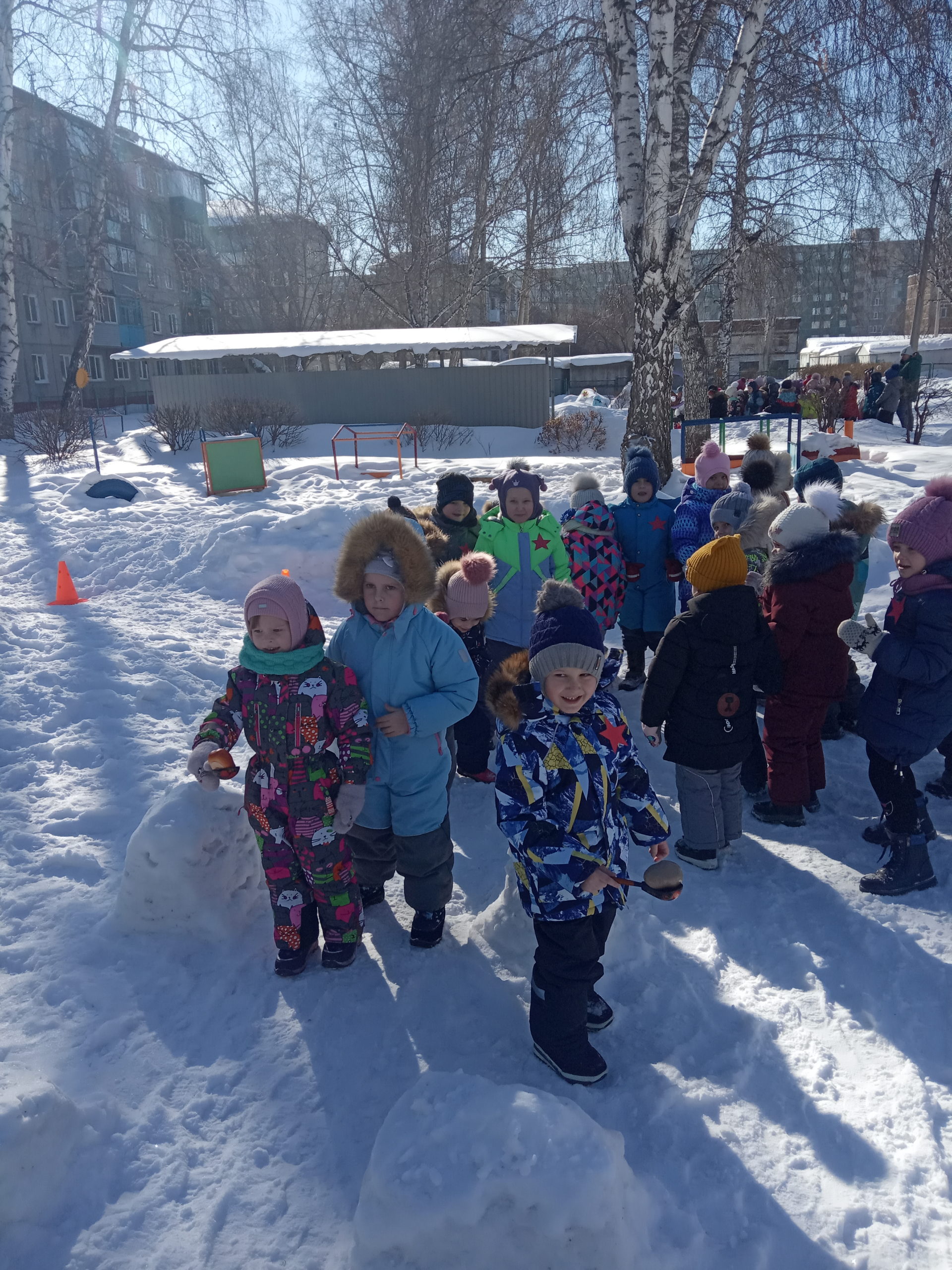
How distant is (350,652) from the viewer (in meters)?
2.83

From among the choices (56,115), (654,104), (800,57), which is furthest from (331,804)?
(56,115)

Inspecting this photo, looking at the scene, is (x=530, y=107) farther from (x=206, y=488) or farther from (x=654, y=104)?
(x=206, y=488)

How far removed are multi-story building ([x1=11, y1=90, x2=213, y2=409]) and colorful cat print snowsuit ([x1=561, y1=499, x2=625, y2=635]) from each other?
15485mm

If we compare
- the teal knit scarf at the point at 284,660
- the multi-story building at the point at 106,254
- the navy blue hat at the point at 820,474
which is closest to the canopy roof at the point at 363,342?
the multi-story building at the point at 106,254

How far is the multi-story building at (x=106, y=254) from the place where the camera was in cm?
1806

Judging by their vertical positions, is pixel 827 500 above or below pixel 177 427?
below

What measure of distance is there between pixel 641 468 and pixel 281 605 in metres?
3.01

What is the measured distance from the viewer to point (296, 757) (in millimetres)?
2566

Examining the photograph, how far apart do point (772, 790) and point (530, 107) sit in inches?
390

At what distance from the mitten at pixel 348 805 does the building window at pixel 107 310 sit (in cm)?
3869

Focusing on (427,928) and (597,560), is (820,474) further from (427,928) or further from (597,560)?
(427,928)

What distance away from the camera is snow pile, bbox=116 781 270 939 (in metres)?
2.84

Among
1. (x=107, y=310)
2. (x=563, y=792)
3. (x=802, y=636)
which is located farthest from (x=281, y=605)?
(x=107, y=310)

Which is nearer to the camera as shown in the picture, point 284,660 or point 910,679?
point 284,660
